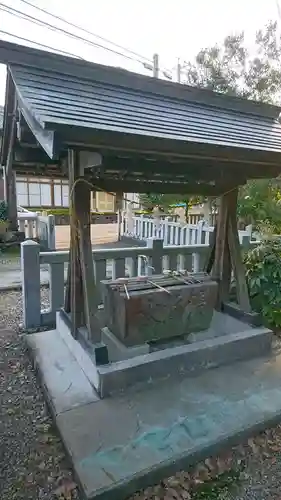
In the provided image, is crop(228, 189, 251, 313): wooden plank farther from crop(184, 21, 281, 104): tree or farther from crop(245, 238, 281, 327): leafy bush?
crop(184, 21, 281, 104): tree

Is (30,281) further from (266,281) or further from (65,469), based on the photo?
(266,281)

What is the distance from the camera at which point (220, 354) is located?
2.82 meters

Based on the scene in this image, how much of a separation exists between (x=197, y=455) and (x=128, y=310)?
119 centimetres

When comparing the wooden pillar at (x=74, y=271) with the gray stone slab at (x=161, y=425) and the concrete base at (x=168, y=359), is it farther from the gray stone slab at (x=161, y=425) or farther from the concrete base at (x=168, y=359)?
the gray stone slab at (x=161, y=425)

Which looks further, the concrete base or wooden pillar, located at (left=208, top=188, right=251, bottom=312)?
wooden pillar, located at (left=208, top=188, right=251, bottom=312)

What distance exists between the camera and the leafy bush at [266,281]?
3.62 m

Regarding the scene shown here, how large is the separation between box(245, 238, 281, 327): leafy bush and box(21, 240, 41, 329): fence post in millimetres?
2636

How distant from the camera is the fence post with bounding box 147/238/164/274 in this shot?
4.27 m

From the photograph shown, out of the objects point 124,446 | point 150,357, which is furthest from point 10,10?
point 124,446

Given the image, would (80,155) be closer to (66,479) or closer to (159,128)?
(159,128)

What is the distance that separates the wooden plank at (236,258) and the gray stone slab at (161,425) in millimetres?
804

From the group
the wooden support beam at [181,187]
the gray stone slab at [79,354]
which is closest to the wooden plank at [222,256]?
the wooden support beam at [181,187]

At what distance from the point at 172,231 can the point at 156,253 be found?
368 centimetres

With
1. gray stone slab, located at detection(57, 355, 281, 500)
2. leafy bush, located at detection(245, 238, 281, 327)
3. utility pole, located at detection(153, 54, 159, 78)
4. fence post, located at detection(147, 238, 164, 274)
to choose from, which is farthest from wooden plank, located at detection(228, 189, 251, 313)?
utility pole, located at detection(153, 54, 159, 78)
